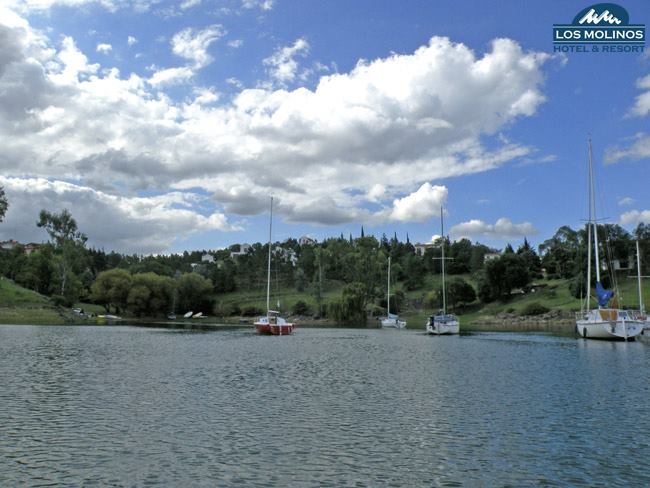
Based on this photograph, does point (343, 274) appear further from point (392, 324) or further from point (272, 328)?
point (272, 328)

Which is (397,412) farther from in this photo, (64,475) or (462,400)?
(64,475)

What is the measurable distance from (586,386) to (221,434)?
2329 cm

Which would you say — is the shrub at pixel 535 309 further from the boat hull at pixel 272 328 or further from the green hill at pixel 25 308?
the green hill at pixel 25 308

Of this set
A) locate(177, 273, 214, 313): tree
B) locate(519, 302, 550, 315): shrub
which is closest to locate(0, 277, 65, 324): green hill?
locate(177, 273, 214, 313): tree

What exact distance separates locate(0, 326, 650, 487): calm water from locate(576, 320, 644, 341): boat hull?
31.3 meters

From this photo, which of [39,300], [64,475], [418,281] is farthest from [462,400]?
[418,281]

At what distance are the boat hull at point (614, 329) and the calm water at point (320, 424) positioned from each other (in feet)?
103

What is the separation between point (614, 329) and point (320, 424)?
210 ft

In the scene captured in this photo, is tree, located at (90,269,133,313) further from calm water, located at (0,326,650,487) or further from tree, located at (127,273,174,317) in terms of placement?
calm water, located at (0,326,650,487)

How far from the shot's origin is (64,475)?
15836 millimetres

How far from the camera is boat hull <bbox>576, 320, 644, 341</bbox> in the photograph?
73500mm

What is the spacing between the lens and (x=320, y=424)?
22719mm

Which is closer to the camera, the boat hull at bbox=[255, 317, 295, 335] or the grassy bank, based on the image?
the boat hull at bbox=[255, 317, 295, 335]

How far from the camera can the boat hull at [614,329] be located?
73.5 m
